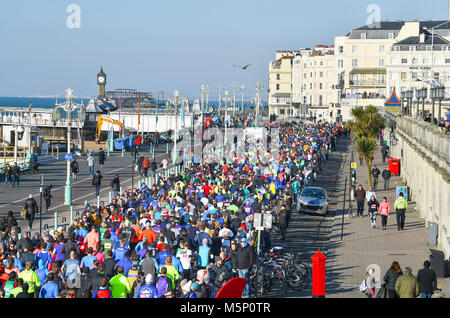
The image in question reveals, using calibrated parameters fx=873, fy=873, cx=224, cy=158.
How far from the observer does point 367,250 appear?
82.6ft

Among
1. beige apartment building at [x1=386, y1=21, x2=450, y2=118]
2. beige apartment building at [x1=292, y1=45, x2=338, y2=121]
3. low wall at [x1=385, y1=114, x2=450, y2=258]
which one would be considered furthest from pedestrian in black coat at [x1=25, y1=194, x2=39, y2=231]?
beige apartment building at [x1=292, y1=45, x2=338, y2=121]

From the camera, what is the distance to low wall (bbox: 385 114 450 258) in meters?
22.9

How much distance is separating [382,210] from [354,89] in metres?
87.5

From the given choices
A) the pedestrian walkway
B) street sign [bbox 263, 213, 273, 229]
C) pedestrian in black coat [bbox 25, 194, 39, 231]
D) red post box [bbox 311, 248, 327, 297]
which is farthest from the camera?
pedestrian in black coat [bbox 25, 194, 39, 231]

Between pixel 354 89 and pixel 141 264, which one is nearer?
pixel 141 264

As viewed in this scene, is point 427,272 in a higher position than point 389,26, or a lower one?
lower

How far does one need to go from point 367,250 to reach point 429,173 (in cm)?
481

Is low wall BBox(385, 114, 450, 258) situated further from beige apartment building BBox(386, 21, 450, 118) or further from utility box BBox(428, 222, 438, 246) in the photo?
beige apartment building BBox(386, 21, 450, 118)

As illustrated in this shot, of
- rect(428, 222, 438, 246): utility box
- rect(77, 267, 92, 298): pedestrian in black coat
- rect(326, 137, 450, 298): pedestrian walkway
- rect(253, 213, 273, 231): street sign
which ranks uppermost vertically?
rect(253, 213, 273, 231): street sign

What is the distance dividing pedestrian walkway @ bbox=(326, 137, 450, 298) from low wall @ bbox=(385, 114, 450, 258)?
2.28ft

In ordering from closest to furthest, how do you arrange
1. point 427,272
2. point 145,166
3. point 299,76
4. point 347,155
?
point 427,272, point 145,166, point 347,155, point 299,76

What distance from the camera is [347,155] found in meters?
67.9
